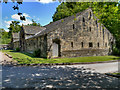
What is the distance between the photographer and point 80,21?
18.3 m

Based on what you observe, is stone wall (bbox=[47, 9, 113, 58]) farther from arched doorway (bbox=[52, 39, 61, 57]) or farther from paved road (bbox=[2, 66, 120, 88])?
paved road (bbox=[2, 66, 120, 88])

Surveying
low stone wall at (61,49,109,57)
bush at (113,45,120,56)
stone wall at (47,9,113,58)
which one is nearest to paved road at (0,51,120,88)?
stone wall at (47,9,113,58)

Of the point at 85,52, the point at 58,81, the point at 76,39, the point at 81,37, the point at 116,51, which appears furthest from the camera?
the point at 116,51

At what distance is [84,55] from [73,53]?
263 centimetres

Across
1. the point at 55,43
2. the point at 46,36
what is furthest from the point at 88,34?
Result: the point at 46,36

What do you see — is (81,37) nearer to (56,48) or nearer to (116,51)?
(56,48)

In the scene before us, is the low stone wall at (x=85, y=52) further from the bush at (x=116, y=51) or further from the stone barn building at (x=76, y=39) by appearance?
the bush at (x=116, y=51)

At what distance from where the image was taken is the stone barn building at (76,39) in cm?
1551

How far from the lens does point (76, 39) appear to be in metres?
17.8

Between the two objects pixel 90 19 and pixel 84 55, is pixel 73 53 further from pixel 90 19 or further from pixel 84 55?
pixel 90 19

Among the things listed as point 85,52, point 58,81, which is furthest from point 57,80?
point 85,52

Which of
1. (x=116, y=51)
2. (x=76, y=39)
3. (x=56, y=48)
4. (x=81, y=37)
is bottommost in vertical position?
(x=116, y=51)

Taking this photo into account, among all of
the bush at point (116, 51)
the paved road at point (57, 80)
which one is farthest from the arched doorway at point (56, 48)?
the bush at point (116, 51)

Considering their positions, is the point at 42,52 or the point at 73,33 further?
the point at 73,33
